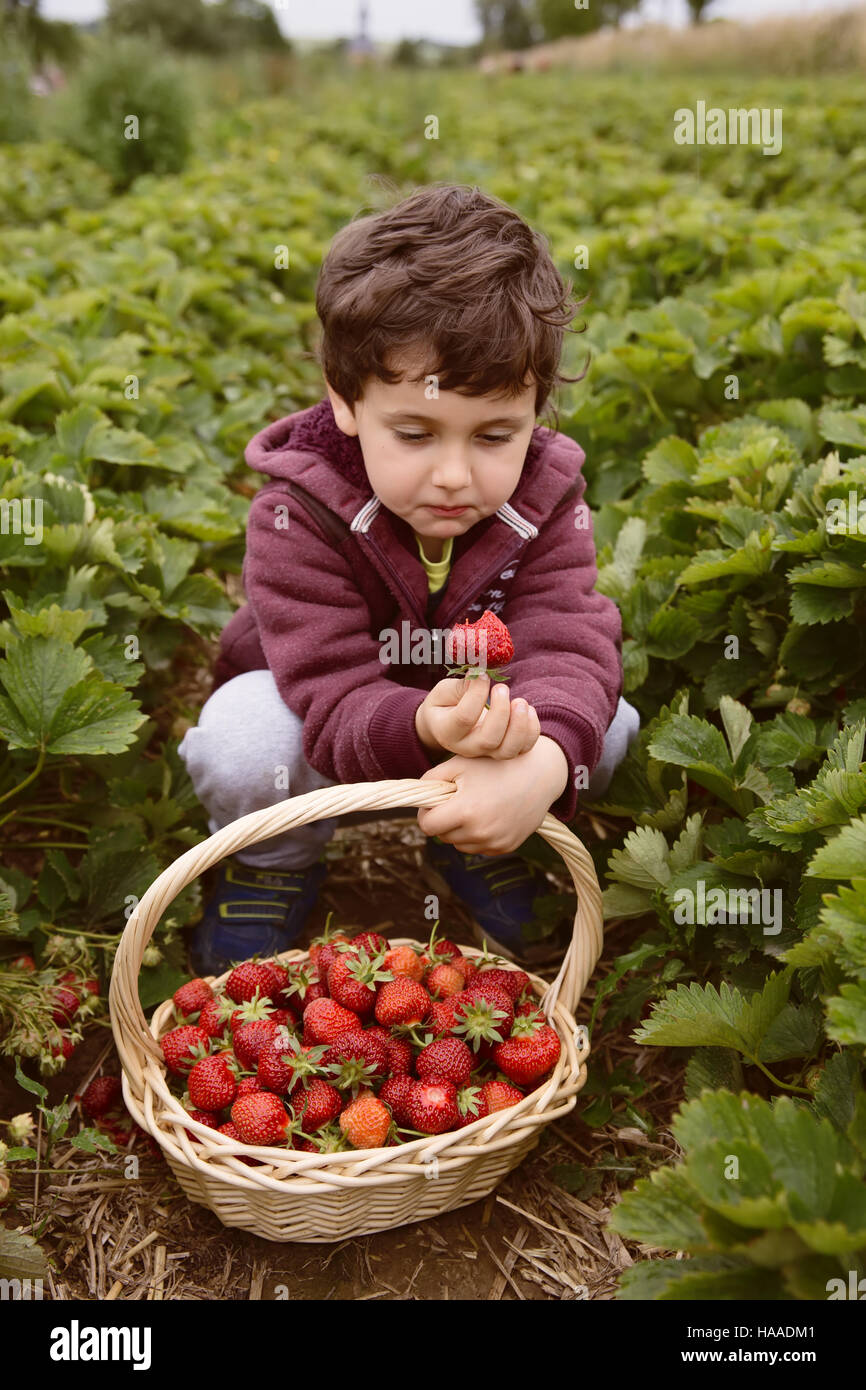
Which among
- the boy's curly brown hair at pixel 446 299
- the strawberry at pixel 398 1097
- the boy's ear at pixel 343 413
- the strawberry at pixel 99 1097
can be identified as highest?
the boy's curly brown hair at pixel 446 299

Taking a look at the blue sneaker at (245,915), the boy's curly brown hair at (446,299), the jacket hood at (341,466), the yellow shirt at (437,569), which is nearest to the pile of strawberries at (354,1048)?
the blue sneaker at (245,915)

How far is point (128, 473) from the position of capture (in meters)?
2.98

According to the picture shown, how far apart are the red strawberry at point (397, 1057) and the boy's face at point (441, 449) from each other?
86cm

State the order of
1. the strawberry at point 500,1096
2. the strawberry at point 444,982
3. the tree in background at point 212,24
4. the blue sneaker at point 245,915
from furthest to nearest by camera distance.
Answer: the tree in background at point 212,24 → the blue sneaker at point 245,915 → the strawberry at point 444,982 → the strawberry at point 500,1096

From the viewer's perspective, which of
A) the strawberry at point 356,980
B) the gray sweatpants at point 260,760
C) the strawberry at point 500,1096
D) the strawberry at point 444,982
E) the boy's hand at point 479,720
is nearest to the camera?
the boy's hand at point 479,720

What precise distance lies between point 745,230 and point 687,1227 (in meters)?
4.71

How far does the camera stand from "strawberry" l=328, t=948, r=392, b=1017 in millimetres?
1907

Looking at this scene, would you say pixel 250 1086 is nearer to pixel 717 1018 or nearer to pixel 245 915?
pixel 245 915

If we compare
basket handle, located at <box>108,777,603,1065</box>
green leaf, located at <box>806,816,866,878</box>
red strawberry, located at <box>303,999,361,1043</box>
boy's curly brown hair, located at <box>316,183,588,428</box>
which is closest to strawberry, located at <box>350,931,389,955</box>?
red strawberry, located at <box>303,999,361,1043</box>

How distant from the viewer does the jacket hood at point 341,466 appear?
83.4 inches

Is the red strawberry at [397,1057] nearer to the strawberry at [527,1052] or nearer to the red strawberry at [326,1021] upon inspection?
the red strawberry at [326,1021]

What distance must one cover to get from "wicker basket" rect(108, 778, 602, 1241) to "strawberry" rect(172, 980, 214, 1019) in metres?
0.10

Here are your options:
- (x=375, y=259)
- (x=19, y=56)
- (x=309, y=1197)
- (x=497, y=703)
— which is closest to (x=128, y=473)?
(x=375, y=259)

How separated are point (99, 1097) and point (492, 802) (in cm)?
90
